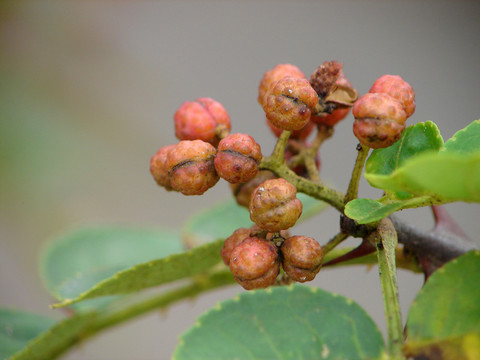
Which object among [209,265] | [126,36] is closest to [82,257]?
[209,265]

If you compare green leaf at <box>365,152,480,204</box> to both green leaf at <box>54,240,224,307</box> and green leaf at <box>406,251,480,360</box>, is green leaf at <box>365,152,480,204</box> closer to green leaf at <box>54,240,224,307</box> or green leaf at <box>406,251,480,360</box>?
green leaf at <box>406,251,480,360</box>

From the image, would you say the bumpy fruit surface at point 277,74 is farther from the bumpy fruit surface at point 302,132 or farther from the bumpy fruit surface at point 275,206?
the bumpy fruit surface at point 275,206

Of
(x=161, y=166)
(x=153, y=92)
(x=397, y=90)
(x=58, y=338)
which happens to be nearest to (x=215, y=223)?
(x=58, y=338)

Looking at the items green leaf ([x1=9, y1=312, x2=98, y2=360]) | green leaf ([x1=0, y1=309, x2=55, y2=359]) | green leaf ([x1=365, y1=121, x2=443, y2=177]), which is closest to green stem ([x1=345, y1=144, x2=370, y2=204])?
green leaf ([x1=365, y1=121, x2=443, y2=177])

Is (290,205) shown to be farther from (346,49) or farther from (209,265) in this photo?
(346,49)

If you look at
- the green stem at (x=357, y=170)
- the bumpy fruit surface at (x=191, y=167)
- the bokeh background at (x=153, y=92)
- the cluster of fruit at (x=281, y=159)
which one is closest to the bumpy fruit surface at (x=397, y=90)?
the cluster of fruit at (x=281, y=159)
